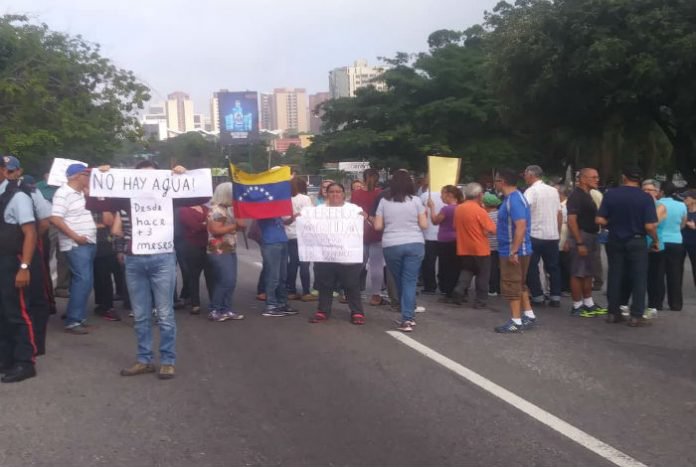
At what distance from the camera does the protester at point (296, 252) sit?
36.5 feet

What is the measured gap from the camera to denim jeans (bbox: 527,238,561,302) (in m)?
10.4

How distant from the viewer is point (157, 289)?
6.86 m

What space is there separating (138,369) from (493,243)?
5988mm

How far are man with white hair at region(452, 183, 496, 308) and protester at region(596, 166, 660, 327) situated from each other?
1.58m

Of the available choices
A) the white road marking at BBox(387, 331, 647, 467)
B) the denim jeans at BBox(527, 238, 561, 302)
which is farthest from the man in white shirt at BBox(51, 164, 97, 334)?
the denim jeans at BBox(527, 238, 561, 302)

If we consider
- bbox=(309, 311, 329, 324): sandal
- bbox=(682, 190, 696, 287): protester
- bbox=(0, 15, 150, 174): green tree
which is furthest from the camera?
bbox=(0, 15, 150, 174): green tree

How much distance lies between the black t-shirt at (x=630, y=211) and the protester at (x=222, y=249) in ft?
14.8

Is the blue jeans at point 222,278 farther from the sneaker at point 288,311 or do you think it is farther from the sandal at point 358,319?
the sandal at point 358,319

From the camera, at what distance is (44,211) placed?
24.1 ft

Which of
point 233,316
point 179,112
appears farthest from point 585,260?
point 179,112

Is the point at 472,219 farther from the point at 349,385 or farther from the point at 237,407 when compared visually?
the point at 237,407

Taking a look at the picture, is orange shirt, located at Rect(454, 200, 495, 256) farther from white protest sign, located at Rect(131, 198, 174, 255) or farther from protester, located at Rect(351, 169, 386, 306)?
white protest sign, located at Rect(131, 198, 174, 255)

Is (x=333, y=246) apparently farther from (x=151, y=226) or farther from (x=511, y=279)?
(x=151, y=226)

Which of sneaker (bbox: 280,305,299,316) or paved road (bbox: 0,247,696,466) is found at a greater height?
sneaker (bbox: 280,305,299,316)
